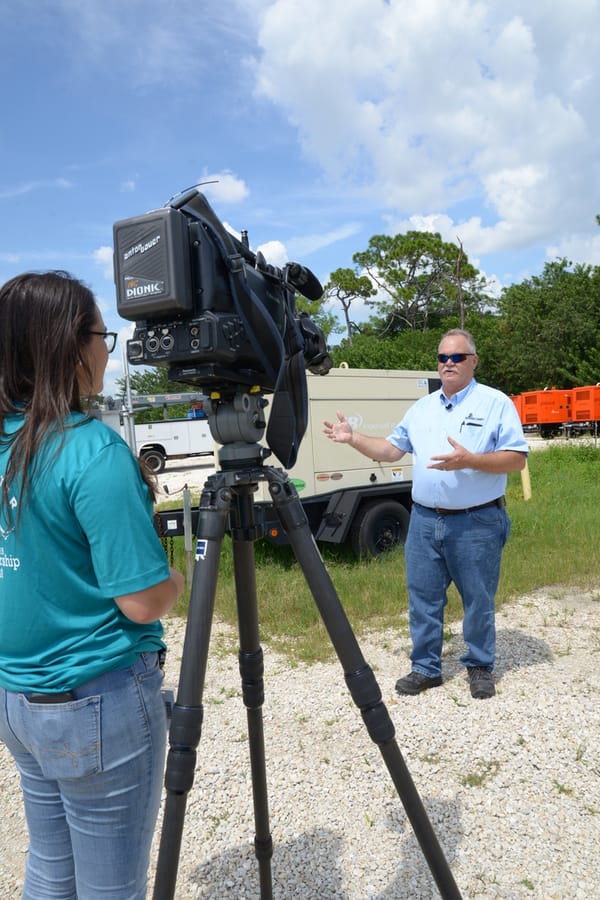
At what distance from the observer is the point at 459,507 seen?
403cm

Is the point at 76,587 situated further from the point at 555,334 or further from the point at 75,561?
the point at 555,334

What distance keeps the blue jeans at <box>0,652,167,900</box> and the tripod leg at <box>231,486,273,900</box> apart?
42 centimetres

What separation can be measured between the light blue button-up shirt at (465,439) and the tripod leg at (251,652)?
89.8 inches

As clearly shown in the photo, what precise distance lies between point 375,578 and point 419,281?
42.7 metres

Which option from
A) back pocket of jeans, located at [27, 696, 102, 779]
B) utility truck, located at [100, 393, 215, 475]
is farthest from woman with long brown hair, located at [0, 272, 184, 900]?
utility truck, located at [100, 393, 215, 475]

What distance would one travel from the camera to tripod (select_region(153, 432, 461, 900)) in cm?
154

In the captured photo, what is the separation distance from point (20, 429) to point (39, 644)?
0.48 metres

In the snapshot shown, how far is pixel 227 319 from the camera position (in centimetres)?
166

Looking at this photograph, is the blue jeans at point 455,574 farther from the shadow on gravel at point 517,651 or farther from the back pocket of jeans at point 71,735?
the back pocket of jeans at point 71,735

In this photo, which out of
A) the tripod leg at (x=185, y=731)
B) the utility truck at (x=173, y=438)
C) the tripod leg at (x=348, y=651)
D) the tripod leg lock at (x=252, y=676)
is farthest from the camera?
the utility truck at (x=173, y=438)

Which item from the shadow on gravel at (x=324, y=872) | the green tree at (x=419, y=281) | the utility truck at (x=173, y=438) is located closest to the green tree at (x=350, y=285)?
the green tree at (x=419, y=281)

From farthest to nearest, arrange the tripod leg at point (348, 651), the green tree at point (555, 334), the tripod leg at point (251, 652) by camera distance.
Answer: the green tree at point (555, 334) < the tripod leg at point (251, 652) < the tripod leg at point (348, 651)

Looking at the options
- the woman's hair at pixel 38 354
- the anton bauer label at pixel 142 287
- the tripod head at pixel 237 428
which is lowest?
the tripod head at pixel 237 428

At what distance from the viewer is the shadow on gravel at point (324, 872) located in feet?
8.35
